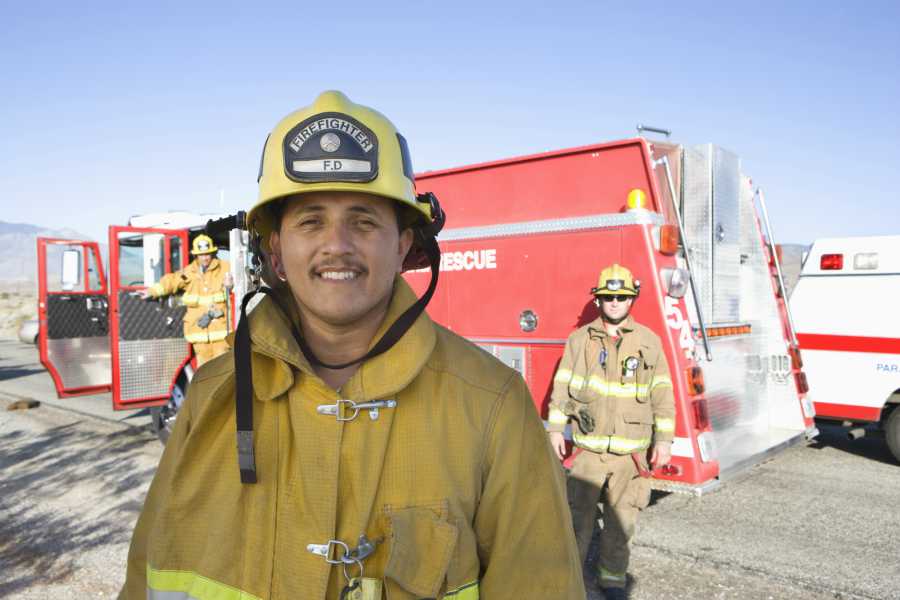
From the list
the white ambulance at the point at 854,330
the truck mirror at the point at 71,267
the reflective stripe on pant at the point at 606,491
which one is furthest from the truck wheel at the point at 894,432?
the truck mirror at the point at 71,267

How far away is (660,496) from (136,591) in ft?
16.5

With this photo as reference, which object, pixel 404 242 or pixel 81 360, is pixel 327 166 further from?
pixel 81 360

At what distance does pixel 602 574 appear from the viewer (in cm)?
408

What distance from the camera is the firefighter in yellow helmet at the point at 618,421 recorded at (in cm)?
429

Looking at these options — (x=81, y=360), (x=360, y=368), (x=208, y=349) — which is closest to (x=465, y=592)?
(x=360, y=368)

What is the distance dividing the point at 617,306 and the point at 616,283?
17 cm

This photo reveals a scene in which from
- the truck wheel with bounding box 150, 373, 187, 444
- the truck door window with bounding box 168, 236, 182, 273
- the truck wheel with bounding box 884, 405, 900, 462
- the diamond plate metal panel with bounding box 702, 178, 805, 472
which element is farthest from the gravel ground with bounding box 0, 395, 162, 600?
the truck wheel with bounding box 884, 405, 900, 462

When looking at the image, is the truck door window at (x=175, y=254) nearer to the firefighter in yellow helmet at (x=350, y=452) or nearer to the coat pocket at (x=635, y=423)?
the coat pocket at (x=635, y=423)

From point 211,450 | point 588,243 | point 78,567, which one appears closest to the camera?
point 211,450

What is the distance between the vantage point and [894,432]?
23.0 feet

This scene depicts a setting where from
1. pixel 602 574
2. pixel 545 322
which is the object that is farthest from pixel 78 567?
pixel 545 322

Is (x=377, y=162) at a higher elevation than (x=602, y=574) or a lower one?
higher

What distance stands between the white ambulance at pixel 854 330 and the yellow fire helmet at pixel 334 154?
6924 millimetres

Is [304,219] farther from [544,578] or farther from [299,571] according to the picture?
[544,578]
